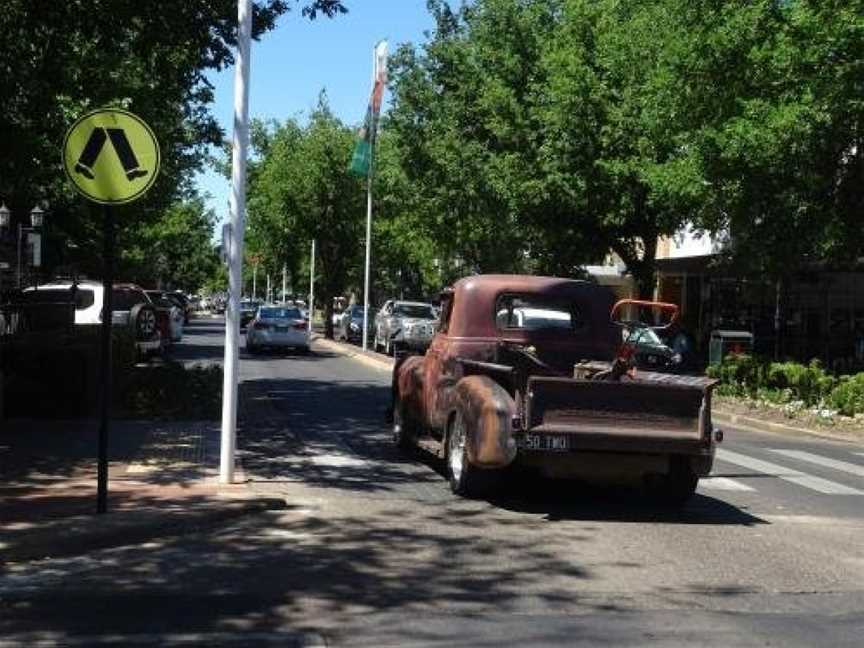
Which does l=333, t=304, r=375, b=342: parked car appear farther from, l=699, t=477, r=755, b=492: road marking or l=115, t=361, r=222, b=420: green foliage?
l=699, t=477, r=755, b=492: road marking

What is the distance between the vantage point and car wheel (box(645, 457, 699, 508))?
931 cm

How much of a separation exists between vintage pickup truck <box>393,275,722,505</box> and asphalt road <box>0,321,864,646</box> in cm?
43

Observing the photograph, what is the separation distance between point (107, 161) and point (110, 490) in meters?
2.82

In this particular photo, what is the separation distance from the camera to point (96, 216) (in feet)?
99.8

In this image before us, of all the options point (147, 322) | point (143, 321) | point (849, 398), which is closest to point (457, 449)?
point (849, 398)

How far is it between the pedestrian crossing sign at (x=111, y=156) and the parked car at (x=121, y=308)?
34.9 feet

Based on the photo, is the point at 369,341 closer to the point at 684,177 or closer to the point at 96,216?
the point at 96,216

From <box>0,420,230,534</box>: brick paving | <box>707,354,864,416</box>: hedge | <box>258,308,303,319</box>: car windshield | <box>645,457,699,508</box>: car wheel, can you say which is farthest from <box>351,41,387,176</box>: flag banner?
<box>645,457,699,508</box>: car wheel

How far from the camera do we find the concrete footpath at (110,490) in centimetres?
750

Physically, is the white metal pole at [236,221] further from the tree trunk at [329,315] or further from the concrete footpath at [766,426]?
the tree trunk at [329,315]

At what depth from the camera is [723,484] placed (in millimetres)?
11344

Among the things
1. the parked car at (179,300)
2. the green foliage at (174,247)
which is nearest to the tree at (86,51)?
the parked car at (179,300)

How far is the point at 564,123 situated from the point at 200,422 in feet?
48.8

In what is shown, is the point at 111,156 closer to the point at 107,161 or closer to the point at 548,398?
the point at 107,161
